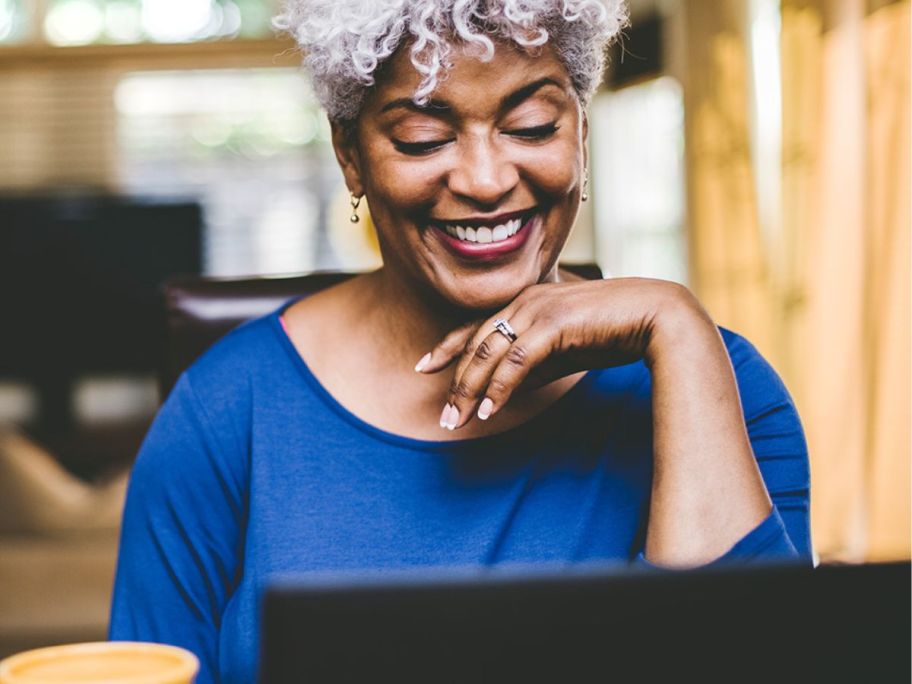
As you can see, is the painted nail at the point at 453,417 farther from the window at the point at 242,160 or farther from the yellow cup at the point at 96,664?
the window at the point at 242,160

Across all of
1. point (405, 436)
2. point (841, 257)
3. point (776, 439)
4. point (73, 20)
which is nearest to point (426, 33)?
point (405, 436)

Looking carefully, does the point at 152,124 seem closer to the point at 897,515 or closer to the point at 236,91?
the point at 236,91

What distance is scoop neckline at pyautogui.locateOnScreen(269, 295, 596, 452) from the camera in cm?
115

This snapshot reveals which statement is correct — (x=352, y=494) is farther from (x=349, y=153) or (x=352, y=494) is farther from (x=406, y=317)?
(x=349, y=153)

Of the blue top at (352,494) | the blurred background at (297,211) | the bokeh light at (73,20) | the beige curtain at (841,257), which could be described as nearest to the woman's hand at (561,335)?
the blue top at (352,494)

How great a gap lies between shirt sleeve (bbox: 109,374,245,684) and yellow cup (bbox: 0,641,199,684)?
55 centimetres

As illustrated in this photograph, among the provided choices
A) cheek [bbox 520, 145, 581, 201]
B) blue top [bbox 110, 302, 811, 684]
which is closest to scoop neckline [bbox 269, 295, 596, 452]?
blue top [bbox 110, 302, 811, 684]

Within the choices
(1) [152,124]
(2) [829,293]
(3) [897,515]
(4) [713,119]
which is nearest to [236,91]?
(1) [152,124]

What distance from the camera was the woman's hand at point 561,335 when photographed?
105 cm

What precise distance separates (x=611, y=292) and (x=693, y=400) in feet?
0.44

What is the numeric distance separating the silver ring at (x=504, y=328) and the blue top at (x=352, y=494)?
143mm

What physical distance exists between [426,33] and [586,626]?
0.68 m

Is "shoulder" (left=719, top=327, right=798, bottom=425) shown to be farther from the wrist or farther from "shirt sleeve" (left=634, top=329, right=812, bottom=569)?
the wrist

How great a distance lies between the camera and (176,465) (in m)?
1.15
